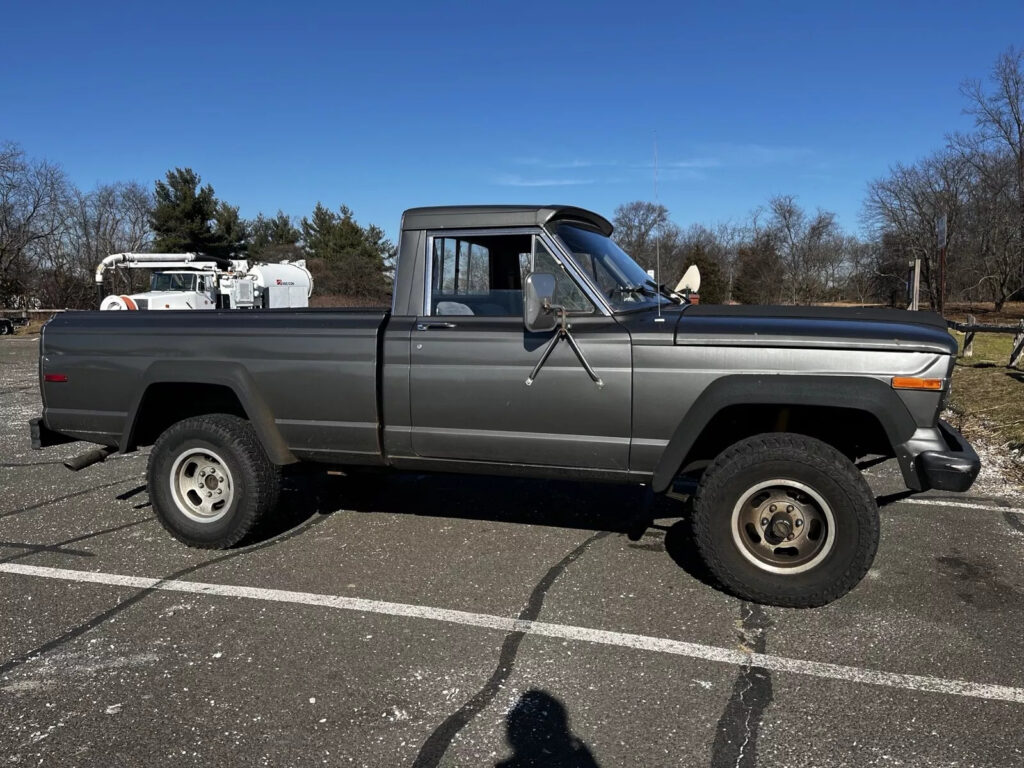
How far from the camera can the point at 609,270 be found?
15.0 feet

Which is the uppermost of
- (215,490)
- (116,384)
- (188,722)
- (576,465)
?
(116,384)

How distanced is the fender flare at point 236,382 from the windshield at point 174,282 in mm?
18855

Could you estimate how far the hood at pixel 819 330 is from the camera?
3.66m

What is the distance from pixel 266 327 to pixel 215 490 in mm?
1113

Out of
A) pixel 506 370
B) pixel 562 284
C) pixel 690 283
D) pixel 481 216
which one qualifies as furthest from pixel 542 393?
pixel 690 283

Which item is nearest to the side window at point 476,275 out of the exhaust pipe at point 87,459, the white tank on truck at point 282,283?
the exhaust pipe at point 87,459

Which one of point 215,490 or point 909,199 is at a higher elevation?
point 909,199

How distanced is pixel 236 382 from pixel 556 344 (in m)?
1.96

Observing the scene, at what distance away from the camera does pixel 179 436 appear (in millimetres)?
4684

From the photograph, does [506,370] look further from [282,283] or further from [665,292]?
[282,283]

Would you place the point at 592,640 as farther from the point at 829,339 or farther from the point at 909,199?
the point at 909,199

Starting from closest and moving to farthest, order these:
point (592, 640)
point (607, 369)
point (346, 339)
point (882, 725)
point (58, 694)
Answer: point (882, 725) < point (58, 694) < point (592, 640) < point (607, 369) < point (346, 339)

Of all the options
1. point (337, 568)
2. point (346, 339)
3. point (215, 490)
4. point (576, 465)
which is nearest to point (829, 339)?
point (576, 465)

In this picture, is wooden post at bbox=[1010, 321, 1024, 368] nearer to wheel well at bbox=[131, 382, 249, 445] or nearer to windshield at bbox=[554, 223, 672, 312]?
windshield at bbox=[554, 223, 672, 312]
